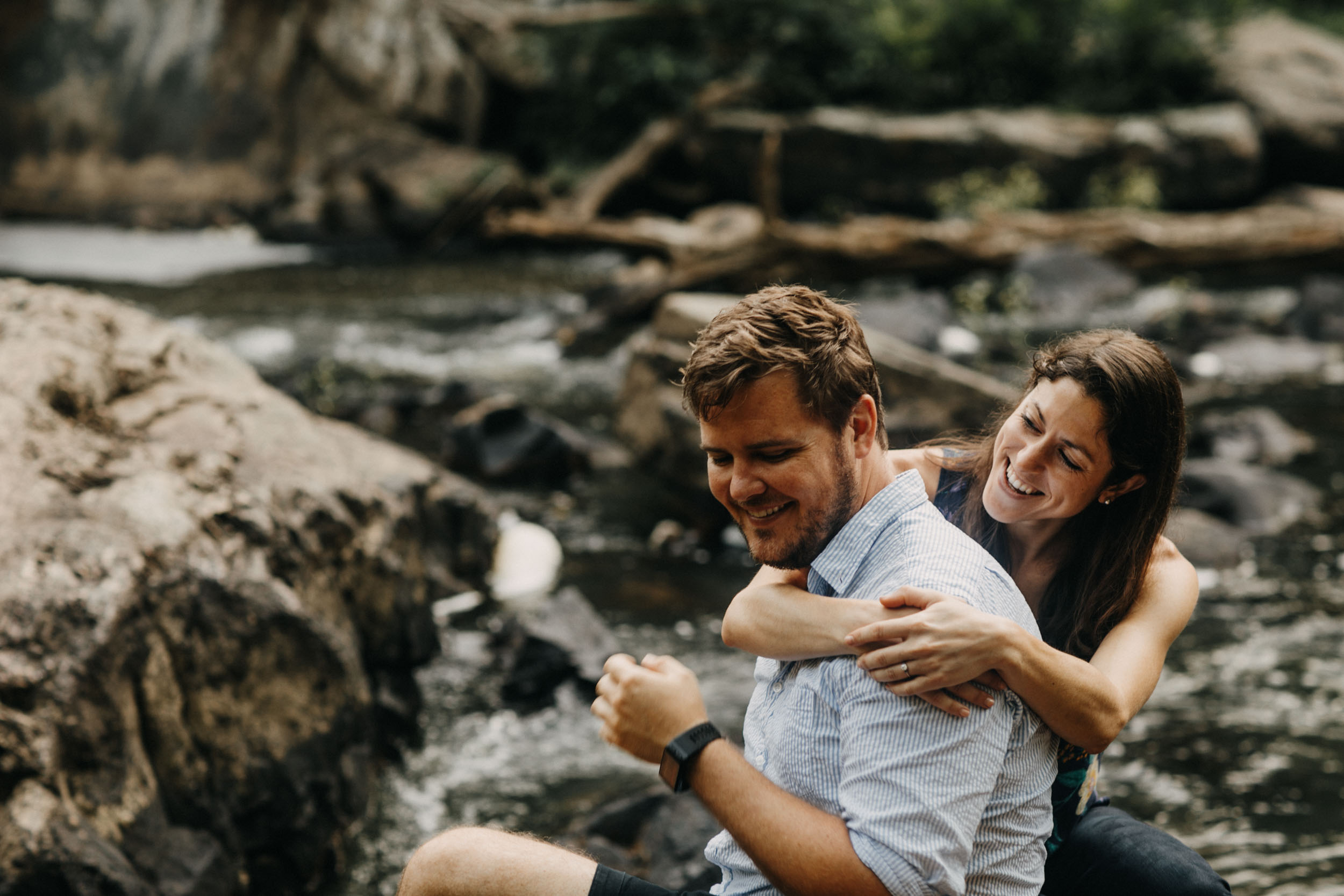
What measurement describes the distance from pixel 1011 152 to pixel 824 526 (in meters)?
15.3

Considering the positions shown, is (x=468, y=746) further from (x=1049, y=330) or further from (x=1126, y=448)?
(x=1049, y=330)

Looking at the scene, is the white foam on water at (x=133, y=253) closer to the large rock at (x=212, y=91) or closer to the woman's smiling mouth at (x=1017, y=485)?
the large rock at (x=212, y=91)

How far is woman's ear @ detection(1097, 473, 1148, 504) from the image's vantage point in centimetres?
240

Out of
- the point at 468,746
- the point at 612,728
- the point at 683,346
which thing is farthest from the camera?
the point at 683,346

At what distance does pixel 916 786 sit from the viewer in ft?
5.46

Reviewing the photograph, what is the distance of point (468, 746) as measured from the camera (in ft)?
14.6

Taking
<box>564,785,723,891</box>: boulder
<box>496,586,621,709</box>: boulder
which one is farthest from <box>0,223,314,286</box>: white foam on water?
<box>564,785,723,891</box>: boulder

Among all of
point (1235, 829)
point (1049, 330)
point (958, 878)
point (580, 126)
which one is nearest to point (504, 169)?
point (580, 126)

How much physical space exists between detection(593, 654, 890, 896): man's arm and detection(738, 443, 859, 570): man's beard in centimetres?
29

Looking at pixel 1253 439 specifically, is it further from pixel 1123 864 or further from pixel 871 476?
pixel 871 476

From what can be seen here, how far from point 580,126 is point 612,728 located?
63.1ft

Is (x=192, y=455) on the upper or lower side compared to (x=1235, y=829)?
upper

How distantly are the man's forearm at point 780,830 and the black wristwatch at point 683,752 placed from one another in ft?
0.04

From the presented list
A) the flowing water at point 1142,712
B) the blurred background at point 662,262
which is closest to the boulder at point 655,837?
the blurred background at point 662,262
